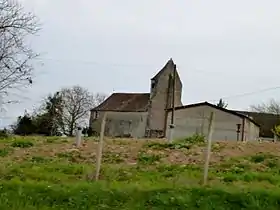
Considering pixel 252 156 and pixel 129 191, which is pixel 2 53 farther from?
pixel 129 191

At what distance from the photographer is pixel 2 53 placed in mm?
26719

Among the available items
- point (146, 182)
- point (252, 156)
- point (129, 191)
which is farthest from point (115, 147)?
point (129, 191)

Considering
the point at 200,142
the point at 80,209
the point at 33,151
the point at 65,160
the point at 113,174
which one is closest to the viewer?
the point at 80,209

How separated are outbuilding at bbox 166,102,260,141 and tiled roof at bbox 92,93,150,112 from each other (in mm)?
14495

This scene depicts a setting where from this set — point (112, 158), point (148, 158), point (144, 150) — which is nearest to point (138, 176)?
point (148, 158)

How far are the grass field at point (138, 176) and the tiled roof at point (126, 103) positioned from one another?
1874 inches

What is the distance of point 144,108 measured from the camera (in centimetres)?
6819

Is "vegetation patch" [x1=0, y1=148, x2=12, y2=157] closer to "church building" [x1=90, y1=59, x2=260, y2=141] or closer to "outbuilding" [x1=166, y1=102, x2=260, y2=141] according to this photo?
"outbuilding" [x1=166, y1=102, x2=260, y2=141]

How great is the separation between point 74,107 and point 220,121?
21.5 m

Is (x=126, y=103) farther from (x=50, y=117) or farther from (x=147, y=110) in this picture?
(x=50, y=117)

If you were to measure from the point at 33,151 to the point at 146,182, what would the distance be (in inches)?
274

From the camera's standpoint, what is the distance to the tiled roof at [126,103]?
228ft

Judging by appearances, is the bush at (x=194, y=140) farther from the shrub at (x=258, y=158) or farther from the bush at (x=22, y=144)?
the bush at (x=22, y=144)

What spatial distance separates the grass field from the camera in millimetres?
11109
